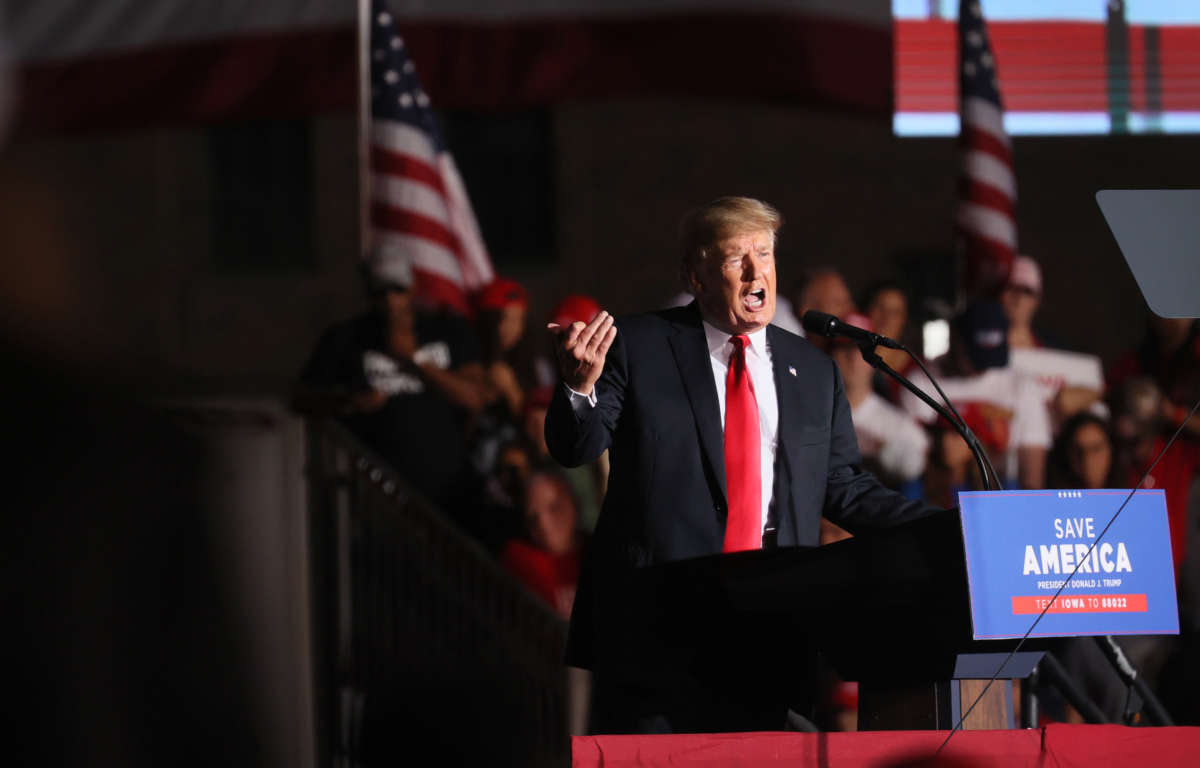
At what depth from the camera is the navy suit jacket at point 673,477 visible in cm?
233

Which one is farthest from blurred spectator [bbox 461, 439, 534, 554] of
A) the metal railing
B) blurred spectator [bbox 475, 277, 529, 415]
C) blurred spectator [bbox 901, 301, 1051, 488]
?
blurred spectator [bbox 901, 301, 1051, 488]

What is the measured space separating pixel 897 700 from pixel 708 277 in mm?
731

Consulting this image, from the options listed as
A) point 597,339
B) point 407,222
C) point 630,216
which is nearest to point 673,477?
point 597,339

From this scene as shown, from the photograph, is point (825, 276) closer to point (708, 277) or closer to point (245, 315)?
point (708, 277)

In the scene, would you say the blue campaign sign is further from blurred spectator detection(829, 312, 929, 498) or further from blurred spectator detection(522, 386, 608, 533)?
blurred spectator detection(522, 386, 608, 533)

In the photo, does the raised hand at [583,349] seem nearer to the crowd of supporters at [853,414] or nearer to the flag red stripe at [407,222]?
the crowd of supporters at [853,414]

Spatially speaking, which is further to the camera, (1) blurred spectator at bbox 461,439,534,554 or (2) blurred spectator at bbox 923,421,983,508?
(1) blurred spectator at bbox 461,439,534,554

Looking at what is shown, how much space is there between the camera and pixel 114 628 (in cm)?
400

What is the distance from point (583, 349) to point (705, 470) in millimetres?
326

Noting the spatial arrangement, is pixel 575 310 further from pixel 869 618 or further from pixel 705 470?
pixel 869 618

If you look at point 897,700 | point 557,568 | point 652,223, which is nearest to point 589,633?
point 897,700

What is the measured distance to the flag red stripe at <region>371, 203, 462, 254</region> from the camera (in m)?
6.15

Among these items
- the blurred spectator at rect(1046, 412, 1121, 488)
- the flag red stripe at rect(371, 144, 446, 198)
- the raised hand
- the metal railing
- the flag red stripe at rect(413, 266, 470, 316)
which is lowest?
the metal railing

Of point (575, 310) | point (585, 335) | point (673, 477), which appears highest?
point (575, 310)
